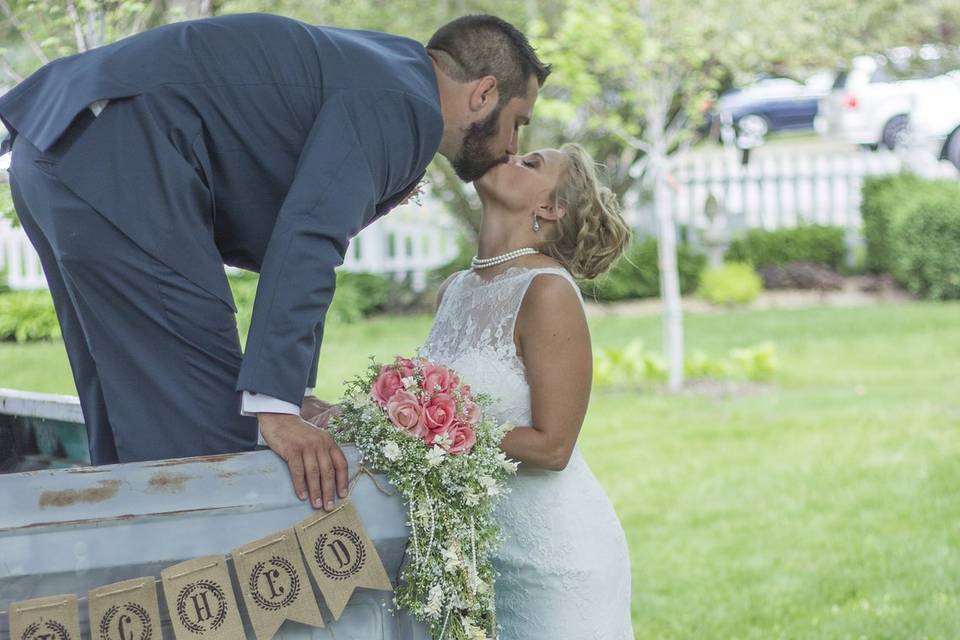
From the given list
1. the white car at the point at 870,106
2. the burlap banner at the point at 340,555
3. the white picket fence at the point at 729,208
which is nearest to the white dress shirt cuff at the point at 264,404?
the burlap banner at the point at 340,555

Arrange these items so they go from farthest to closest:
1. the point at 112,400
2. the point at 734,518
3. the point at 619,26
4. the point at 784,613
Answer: the point at 619,26
the point at 734,518
the point at 784,613
the point at 112,400

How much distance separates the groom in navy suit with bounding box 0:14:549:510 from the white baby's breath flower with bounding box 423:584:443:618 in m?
0.41

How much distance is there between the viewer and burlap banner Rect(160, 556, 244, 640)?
1.88 meters

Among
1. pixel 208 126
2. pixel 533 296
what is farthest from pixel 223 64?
pixel 533 296

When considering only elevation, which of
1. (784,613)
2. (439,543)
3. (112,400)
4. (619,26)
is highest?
(619,26)

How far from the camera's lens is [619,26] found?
901cm

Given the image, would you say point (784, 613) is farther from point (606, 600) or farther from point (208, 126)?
point (208, 126)

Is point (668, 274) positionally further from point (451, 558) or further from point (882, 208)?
point (451, 558)

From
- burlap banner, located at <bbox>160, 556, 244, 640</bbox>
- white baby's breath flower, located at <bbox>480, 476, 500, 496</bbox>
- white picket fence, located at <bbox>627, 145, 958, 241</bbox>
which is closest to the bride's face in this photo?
white baby's breath flower, located at <bbox>480, 476, 500, 496</bbox>

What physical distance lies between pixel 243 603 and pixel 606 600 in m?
1.17

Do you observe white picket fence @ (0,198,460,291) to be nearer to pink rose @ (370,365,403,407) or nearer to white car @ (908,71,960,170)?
white car @ (908,71,960,170)

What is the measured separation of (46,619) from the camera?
1.82m

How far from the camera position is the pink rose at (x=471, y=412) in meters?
2.27

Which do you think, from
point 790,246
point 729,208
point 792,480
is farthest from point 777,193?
point 792,480
